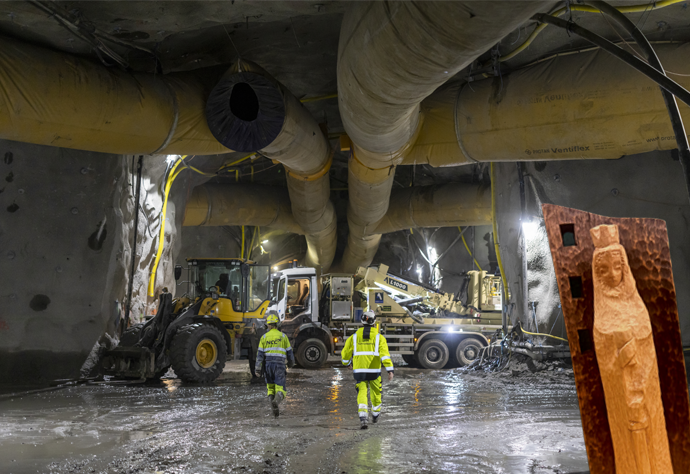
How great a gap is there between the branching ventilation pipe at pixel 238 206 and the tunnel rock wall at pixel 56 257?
390cm

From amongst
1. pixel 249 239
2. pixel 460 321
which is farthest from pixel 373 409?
pixel 249 239

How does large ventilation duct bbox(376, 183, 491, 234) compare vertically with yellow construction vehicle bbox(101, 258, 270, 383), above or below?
above

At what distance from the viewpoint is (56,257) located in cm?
906

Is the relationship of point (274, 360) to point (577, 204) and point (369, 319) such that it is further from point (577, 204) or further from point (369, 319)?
point (577, 204)

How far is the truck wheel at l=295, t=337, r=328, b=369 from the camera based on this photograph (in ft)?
42.3

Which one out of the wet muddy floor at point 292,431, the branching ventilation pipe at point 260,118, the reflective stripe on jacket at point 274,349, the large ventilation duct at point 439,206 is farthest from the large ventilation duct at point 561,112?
the large ventilation duct at point 439,206

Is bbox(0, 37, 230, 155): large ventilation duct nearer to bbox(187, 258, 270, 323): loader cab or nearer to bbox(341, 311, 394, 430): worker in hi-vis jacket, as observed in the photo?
bbox(341, 311, 394, 430): worker in hi-vis jacket

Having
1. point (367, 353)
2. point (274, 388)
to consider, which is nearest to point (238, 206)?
point (274, 388)

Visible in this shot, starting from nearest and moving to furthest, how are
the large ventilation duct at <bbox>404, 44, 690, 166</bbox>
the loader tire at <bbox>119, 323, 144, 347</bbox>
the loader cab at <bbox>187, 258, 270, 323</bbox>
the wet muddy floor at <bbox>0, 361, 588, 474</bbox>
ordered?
the wet muddy floor at <bbox>0, 361, 588, 474</bbox> → the large ventilation duct at <bbox>404, 44, 690, 166</bbox> → the loader tire at <bbox>119, 323, 144, 347</bbox> → the loader cab at <bbox>187, 258, 270, 323</bbox>

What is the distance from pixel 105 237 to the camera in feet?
30.8

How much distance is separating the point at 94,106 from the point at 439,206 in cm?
913

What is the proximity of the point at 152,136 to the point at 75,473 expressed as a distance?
171 inches

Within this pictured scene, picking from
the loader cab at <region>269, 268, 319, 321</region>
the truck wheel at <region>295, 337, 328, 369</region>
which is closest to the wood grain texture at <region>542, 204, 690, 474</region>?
the truck wheel at <region>295, 337, 328, 369</region>

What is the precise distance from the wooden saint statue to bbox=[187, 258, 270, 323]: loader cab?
30.7 feet
